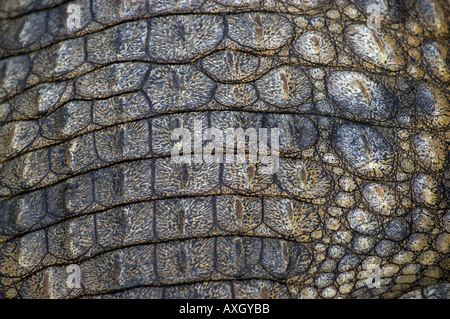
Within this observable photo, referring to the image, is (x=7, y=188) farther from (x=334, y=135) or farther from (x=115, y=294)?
(x=334, y=135)

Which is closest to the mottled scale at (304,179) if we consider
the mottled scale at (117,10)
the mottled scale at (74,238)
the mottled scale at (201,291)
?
the mottled scale at (201,291)

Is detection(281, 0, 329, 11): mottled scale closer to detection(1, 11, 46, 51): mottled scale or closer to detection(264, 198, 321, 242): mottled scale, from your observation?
detection(264, 198, 321, 242): mottled scale

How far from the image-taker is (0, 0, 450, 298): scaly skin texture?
1.80 m

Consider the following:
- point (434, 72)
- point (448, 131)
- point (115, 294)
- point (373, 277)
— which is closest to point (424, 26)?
point (434, 72)

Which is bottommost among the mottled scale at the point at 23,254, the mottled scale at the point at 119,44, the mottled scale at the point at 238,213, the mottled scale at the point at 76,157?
the mottled scale at the point at 23,254

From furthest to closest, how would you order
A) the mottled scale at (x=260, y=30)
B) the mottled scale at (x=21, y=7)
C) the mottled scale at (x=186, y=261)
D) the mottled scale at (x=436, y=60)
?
the mottled scale at (x=21, y=7)
the mottled scale at (x=436, y=60)
the mottled scale at (x=260, y=30)
the mottled scale at (x=186, y=261)

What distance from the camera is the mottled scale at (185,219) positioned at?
1.78 meters

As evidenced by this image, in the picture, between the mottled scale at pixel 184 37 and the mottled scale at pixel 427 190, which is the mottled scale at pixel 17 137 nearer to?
the mottled scale at pixel 184 37

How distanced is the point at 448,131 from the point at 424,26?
507 mm

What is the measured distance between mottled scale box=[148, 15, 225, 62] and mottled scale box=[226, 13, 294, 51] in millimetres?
63

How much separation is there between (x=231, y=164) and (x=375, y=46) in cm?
84

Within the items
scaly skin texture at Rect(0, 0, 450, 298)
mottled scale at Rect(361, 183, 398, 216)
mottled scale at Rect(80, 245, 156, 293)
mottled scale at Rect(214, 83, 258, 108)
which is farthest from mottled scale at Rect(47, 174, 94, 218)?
mottled scale at Rect(361, 183, 398, 216)

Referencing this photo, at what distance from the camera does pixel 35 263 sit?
1.88m

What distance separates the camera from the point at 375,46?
1.95 m
